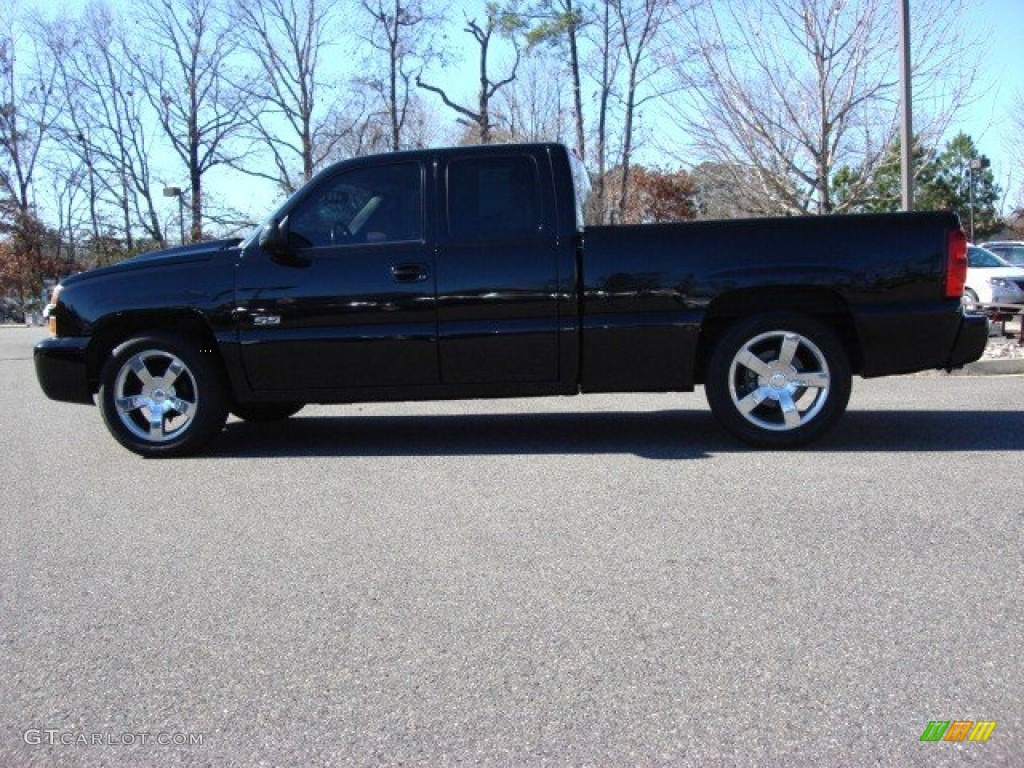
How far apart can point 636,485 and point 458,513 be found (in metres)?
1.09

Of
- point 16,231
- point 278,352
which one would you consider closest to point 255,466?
point 278,352

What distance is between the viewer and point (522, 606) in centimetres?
358

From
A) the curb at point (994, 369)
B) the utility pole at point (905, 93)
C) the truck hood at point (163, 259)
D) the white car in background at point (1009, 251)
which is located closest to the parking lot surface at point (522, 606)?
the truck hood at point (163, 259)

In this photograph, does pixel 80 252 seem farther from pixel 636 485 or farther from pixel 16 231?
pixel 636 485

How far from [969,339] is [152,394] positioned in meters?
5.51

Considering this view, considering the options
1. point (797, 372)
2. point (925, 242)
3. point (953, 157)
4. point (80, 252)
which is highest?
point (953, 157)

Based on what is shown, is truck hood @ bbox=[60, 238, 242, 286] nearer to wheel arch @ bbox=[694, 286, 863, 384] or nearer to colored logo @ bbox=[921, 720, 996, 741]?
wheel arch @ bbox=[694, 286, 863, 384]

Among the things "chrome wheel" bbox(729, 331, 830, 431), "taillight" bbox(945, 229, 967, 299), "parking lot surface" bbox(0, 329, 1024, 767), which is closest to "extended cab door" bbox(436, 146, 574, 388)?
"parking lot surface" bbox(0, 329, 1024, 767)

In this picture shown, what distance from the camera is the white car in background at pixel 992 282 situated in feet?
59.8

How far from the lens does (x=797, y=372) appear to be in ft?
20.4

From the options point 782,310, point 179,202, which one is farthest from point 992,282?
point 179,202

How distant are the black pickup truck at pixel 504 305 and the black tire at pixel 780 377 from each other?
1 cm

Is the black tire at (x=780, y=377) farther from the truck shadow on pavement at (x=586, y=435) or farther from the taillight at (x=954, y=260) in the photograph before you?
the taillight at (x=954, y=260)

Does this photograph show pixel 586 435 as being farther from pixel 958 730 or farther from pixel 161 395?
pixel 958 730
